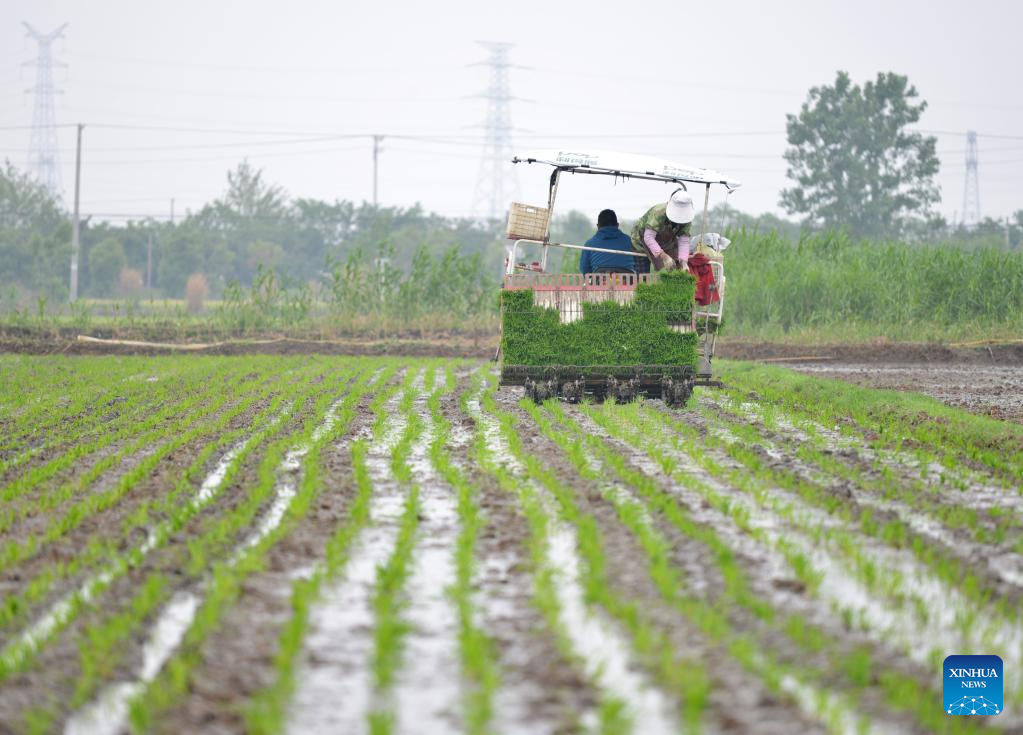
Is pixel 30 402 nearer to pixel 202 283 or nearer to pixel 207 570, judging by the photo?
pixel 207 570

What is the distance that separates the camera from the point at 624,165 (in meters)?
14.0

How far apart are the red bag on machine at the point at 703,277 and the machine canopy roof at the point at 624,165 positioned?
36.4 inches

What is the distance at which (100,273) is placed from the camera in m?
62.0

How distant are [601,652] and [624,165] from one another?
996 centimetres

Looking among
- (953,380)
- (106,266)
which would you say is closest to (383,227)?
(106,266)

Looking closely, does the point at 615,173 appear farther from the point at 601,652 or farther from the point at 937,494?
the point at 601,652

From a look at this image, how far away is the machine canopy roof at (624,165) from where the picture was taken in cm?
1387

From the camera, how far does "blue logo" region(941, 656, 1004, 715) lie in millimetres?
4125

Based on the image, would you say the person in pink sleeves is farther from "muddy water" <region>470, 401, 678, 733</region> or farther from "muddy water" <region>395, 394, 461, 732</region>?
"muddy water" <region>470, 401, 678, 733</region>

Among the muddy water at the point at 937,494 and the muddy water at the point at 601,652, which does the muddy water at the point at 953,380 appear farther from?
the muddy water at the point at 601,652

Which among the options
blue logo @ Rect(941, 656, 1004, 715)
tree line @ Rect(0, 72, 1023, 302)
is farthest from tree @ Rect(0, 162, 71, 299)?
blue logo @ Rect(941, 656, 1004, 715)

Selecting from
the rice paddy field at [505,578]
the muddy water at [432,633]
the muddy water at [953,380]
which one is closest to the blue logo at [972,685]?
the rice paddy field at [505,578]

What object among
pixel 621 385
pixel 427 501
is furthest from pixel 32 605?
pixel 621 385

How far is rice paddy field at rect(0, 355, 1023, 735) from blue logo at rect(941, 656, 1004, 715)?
0.14 ft
